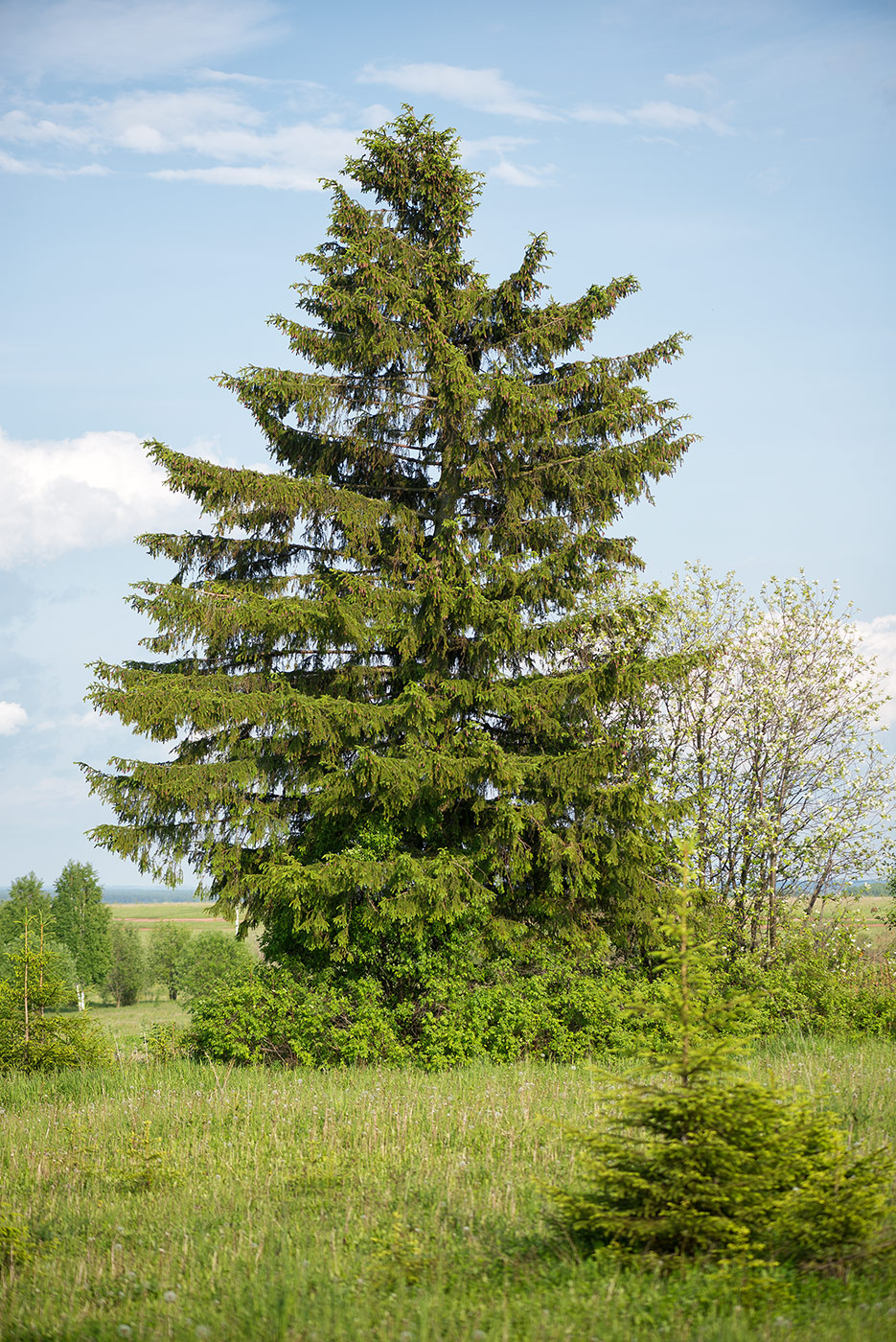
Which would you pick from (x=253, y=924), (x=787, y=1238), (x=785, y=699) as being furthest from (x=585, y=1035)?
(x=787, y=1238)

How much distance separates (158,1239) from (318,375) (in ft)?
36.2

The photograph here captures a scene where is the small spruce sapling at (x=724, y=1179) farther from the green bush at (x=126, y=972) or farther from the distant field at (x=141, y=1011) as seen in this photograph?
the green bush at (x=126, y=972)

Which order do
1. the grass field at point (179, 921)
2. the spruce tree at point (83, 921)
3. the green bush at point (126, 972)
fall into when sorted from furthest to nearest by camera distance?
the grass field at point (179, 921), the green bush at point (126, 972), the spruce tree at point (83, 921)

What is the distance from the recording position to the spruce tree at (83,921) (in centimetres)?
6555

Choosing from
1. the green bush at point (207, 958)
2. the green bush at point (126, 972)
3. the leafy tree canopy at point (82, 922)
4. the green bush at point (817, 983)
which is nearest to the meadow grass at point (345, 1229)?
the green bush at point (817, 983)

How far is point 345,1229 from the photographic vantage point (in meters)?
4.82

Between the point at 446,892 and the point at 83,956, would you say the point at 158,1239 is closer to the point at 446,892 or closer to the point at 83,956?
the point at 446,892

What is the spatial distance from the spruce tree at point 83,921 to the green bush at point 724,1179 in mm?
67001

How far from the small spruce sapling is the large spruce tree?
21.8 feet

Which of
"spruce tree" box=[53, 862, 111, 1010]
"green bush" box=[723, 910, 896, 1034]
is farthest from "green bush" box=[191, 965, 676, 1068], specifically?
"spruce tree" box=[53, 862, 111, 1010]

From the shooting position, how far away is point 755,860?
1369 centimetres

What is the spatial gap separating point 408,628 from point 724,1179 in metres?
8.73

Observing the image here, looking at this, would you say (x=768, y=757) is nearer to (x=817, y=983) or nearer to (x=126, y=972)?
(x=817, y=983)

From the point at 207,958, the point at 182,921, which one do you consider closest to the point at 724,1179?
the point at 207,958
